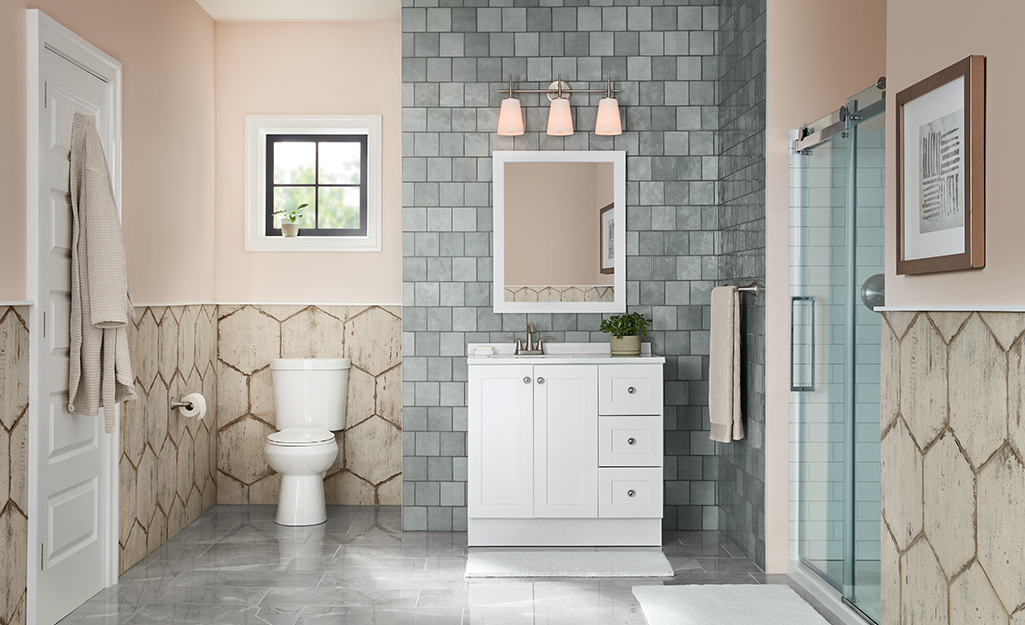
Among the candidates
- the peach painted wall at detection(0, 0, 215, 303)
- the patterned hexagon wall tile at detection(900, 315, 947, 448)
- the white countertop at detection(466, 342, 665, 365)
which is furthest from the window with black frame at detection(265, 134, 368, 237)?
the patterned hexagon wall tile at detection(900, 315, 947, 448)

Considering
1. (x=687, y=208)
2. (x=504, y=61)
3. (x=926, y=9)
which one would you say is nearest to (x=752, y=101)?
(x=687, y=208)

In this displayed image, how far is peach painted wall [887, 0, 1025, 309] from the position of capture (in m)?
1.81

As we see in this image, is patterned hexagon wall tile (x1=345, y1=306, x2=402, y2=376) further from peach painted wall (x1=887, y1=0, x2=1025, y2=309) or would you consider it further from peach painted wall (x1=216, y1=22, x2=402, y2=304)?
peach painted wall (x1=887, y1=0, x2=1025, y2=309)

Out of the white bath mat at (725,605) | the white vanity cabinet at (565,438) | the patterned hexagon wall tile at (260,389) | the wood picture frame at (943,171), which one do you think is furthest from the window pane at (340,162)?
the wood picture frame at (943,171)

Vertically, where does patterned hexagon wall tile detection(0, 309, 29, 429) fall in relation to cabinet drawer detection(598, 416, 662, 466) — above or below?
above

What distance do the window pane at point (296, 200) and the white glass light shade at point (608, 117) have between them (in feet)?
5.98

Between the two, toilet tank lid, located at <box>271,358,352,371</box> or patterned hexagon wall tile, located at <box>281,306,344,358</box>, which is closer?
toilet tank lid, located at <box>271,358,352,371</box>

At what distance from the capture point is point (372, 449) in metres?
4.86

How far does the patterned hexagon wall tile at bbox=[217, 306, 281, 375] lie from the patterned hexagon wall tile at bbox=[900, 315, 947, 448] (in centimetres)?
354

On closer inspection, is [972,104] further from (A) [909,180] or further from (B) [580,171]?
(B) [580,171]

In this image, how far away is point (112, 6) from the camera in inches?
136

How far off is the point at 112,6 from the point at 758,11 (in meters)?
2.72

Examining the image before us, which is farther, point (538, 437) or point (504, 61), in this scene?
point (504, 61)

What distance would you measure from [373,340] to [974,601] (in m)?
3.51
